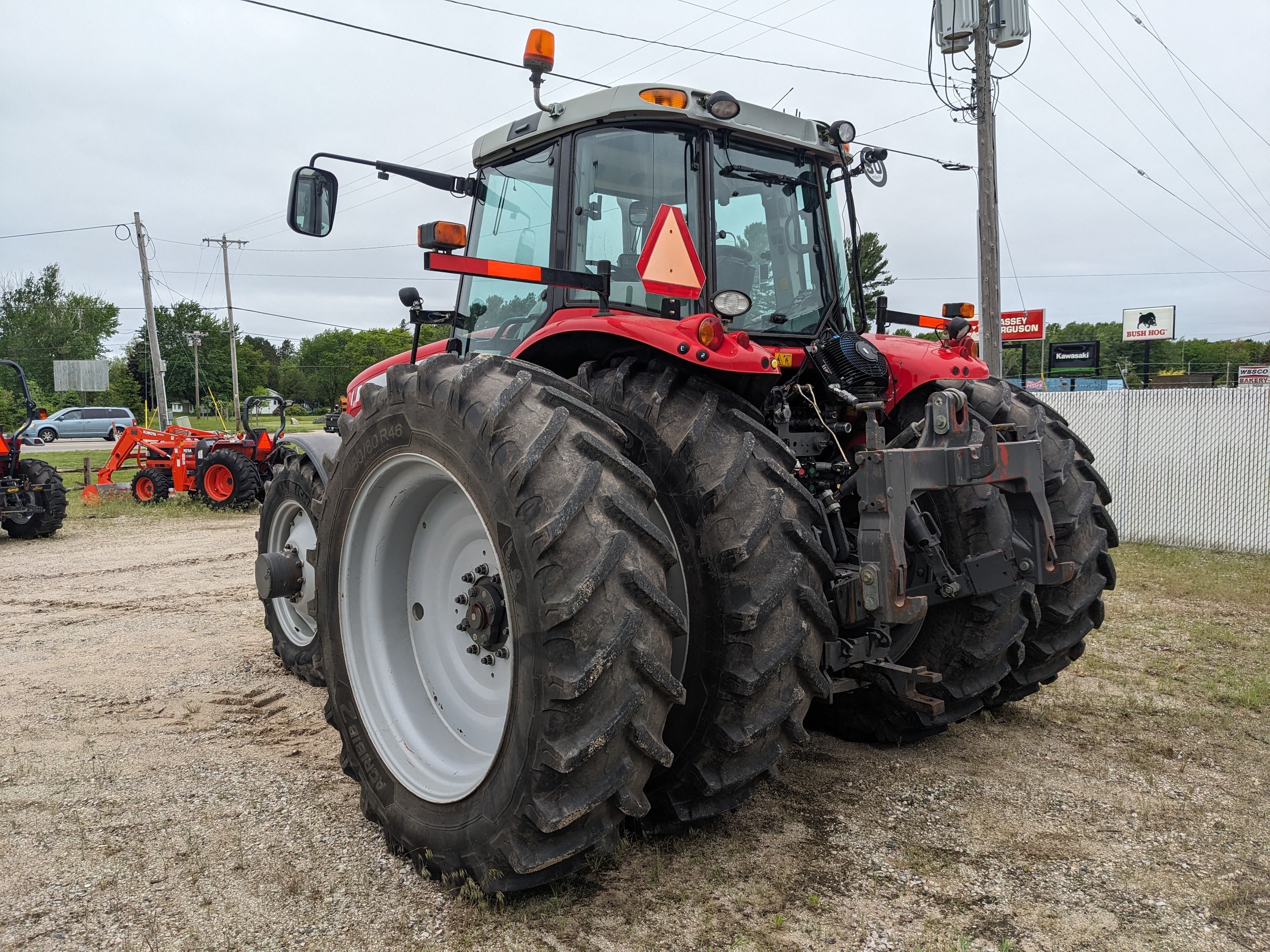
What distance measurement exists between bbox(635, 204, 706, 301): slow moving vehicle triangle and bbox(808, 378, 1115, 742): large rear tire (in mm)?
1380

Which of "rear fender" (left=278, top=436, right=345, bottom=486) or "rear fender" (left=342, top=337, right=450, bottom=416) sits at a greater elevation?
"rear fender" (left=342, top=337, right=450, bottom=416)

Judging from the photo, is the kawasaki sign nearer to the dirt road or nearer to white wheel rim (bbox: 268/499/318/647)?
the dirt road

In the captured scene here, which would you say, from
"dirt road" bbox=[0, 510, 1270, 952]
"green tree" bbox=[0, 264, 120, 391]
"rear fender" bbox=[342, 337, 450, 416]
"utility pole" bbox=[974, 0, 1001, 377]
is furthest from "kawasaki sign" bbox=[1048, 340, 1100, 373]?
"green tree" bbox=[0, 264, 120, 391]

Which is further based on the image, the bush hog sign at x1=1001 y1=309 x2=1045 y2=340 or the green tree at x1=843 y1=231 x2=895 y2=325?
the bush hog sign at x1=1001 y1=309 x2=1045 y2=340

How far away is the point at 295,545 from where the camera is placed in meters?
5.34

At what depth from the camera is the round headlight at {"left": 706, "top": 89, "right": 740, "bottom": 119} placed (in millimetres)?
3338

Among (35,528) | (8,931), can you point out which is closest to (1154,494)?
(8,931)

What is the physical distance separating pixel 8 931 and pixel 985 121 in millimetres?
14277

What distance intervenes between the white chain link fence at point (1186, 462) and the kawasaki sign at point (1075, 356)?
9.38m

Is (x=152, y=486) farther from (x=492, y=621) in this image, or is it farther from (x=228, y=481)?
(x=492, y=621)

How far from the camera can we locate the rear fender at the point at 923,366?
3.86 meters

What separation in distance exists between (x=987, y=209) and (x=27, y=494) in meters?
13.7

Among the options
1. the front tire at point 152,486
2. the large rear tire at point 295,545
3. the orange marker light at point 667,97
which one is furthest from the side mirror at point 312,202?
the front tire at point 152,486

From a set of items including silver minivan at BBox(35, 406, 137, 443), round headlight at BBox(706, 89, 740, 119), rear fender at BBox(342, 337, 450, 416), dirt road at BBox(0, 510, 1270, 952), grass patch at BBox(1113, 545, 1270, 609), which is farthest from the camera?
silver minivan at BBox(35, 406, 137, 443)
